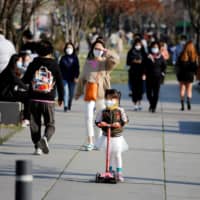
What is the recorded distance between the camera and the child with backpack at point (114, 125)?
10.4 metres

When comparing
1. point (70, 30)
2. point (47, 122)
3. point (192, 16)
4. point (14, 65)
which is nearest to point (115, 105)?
point (47, 122)

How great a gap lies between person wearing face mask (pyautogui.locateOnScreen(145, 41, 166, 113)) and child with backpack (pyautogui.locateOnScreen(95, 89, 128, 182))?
391 inches

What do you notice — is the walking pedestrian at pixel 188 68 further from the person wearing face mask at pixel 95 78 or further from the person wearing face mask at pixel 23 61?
the person wearing face mask at pixel 95 78

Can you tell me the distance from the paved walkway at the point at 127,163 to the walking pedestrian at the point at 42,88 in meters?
0.37

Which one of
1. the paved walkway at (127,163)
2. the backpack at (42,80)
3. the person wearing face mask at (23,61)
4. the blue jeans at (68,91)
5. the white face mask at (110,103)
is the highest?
the person wearing face mask at (23,61)

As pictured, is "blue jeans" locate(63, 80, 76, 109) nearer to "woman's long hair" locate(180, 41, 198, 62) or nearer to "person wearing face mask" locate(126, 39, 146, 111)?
"person wearing face mask" locate(126, 39, 146, 111)

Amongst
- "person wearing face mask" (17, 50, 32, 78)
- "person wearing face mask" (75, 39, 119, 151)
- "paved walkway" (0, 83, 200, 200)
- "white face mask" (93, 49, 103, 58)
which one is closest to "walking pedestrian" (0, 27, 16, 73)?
"person wearing face mask" (17, 50, 32, 78)

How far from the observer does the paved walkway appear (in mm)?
9836

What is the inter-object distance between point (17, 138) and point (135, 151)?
237 centimetres

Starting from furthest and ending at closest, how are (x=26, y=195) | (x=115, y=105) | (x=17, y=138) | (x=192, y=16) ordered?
(x=192, y=16) → (x=17, y=138) → (x=115, y=105) → (x=26, y=195)

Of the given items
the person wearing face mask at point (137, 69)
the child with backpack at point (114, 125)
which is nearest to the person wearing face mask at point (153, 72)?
the person wearing face mask at point (137, 69)

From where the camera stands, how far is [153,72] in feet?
67.5

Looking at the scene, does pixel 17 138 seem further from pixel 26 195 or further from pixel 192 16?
pixel 192 16

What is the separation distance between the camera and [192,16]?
137 feet
